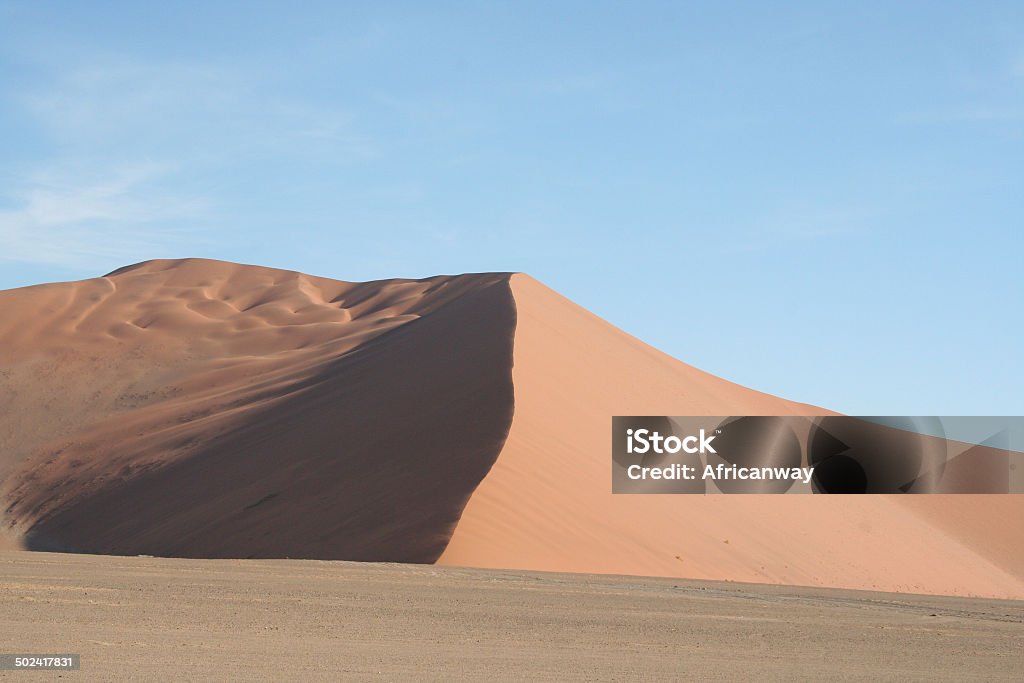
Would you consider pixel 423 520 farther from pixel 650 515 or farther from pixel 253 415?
pixel 253 415

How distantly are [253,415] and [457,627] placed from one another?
30.2m

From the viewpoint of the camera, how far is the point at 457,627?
15.8m

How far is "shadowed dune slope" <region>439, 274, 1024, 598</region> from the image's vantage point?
29188 mm

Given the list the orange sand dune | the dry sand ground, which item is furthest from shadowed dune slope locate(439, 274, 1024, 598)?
the dry sand ground

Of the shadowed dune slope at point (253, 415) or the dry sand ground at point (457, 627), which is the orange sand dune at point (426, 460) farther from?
the dry sand ground at point (457, 627)

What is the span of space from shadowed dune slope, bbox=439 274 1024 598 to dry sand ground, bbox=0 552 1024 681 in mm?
4430

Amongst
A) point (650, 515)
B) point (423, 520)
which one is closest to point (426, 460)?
point (423, 520)

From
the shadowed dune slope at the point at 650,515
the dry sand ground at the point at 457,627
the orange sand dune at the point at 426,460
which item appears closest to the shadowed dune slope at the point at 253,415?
the orange sand dune at the point at 426,460

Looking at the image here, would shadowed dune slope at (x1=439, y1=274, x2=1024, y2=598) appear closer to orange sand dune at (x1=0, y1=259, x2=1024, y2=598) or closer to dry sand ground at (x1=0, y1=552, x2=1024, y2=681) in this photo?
orange sand dune at (x1=0, y1=259, x2=1024, y2=598)

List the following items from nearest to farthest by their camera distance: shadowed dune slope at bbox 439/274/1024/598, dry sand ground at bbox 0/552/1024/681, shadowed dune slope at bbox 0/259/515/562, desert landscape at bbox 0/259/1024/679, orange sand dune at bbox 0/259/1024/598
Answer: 1. dry sand ground at bbox 0/552/1024/681
2. desert landscape at bbox 0/259/1024/679
3. shadowed dune slope at bbox 439/274/1024/598
4. orange sand dune at bbox 0/259/1024/598
5. shadowed dune slope at bbox 0/259/515/562

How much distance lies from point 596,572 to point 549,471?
192 inches

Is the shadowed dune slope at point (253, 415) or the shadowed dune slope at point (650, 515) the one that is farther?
the shadowed dune slope at point (253, 415)

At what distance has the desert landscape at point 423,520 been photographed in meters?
14.7

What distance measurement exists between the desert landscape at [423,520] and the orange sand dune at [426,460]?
0.13 m
